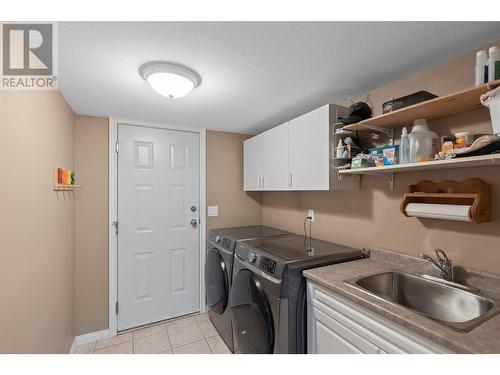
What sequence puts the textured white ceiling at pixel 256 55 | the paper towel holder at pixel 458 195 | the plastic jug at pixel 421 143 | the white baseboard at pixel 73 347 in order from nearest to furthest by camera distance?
the textured white ceiling at pixel 256 55 → the paper towel holder at pixel 458 195 → the plastic jug at pixel 421 143 → the white baseboard at pixel 73 347

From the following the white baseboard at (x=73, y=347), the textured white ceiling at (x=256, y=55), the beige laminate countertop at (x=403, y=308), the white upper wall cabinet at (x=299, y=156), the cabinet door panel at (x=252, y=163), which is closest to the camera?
the beige laminate countertop at (x=403, y=308)

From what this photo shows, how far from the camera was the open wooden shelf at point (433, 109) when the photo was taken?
1059 mm

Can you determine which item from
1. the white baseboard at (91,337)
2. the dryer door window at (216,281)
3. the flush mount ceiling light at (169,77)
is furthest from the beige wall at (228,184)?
the white baseboard at (91,337)

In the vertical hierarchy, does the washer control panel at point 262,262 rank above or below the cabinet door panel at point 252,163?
below

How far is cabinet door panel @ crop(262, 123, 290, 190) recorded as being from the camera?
2.13 meters

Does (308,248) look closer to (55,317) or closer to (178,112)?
(178,112)

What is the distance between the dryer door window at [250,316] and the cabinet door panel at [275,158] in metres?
0.88

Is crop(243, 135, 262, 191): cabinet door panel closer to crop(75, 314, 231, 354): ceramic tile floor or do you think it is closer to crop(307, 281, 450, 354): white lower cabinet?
crop(307, 281, 450, 354): white lower cabinet

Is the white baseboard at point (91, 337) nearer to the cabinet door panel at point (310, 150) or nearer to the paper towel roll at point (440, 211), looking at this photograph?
the cabinet door panel at point (310, 150)

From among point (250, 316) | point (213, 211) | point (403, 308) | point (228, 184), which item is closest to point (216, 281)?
point (250, 316)

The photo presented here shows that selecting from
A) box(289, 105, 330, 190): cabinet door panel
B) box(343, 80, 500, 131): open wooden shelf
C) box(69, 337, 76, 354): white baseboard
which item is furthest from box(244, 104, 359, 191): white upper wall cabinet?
box(69, 337, 76, 354): white baseboard

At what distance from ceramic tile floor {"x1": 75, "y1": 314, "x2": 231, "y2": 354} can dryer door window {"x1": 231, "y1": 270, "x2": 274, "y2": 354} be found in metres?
0.38

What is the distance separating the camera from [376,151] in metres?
1.50

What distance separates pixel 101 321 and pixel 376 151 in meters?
2.82
